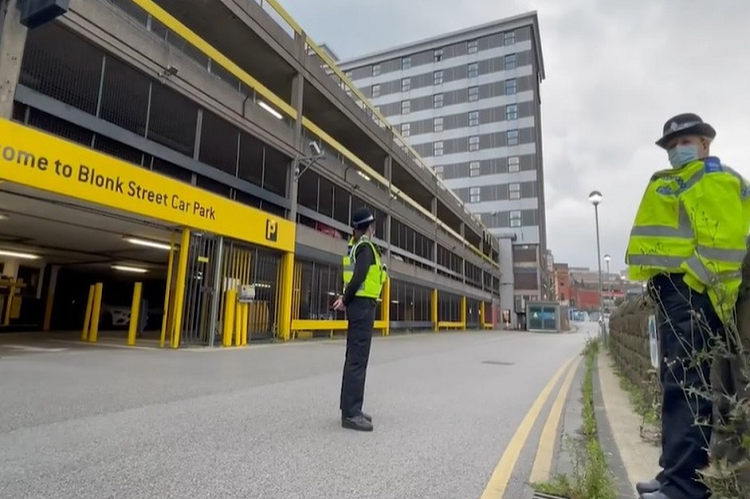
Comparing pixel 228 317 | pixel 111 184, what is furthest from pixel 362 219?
pixel 228 317

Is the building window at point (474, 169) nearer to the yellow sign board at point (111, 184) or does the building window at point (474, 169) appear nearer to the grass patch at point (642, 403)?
the yellow sign board at point (111, 184)

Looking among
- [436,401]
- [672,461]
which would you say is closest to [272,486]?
[672,461]

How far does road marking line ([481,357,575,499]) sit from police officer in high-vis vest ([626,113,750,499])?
83 cm

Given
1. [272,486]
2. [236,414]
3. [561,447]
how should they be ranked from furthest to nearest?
[236,414], [561,447], [272,486]

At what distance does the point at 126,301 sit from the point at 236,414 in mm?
22550

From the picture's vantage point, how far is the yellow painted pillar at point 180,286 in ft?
36.0

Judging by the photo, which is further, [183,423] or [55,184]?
[55,184]

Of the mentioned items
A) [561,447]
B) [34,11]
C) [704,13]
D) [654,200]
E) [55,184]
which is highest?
[34,11]

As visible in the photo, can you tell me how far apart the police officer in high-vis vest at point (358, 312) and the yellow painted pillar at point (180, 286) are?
8.13m

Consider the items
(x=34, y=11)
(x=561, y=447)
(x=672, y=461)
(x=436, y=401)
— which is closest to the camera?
(x=672, y=461)

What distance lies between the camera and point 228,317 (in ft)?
40.0

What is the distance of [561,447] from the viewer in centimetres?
392

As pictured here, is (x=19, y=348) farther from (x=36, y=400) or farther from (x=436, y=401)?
(x=436, y=401)

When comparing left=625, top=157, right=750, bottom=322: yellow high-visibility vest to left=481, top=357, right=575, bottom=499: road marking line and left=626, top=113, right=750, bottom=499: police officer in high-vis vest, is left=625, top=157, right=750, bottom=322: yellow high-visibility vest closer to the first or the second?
left=626, top=113, right=750, bottom=499: police officer in high-vis vest
